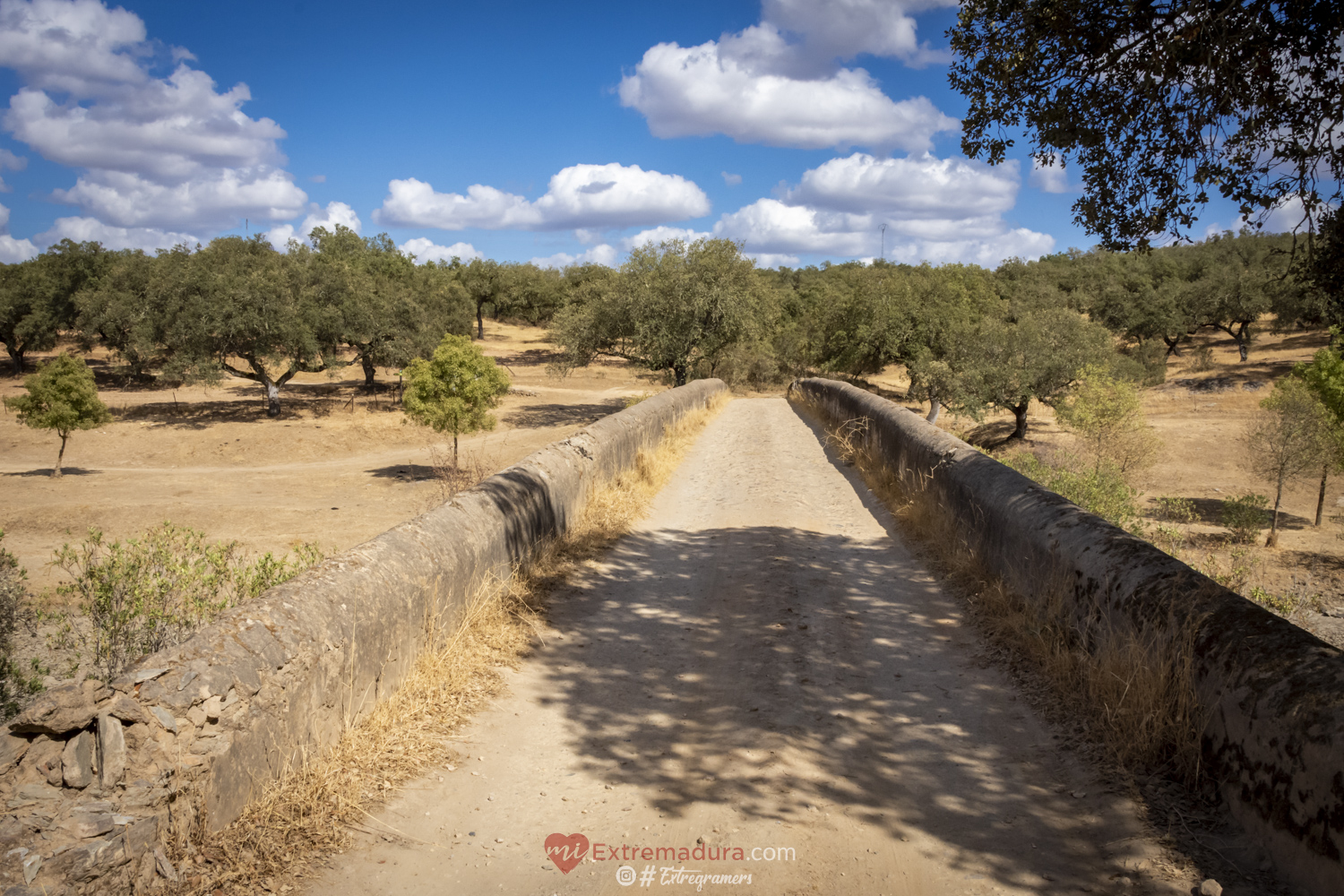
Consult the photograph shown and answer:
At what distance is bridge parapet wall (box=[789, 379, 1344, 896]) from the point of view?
99.0 inches

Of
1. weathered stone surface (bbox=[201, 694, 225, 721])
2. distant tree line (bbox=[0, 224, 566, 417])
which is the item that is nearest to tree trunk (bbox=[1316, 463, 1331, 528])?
weathered stone surface (bbox=[201, 694, 225, 721])

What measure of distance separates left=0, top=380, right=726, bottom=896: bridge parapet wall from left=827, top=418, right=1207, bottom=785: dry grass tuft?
11.7ft

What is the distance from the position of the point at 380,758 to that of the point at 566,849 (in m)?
1.04

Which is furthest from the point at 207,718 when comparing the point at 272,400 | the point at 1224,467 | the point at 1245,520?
the point at 272,400

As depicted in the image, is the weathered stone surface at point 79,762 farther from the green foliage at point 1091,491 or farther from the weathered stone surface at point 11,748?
the green foliage at point 1091,491

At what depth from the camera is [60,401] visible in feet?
70.5

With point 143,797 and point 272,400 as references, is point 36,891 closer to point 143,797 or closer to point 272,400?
point 143,797

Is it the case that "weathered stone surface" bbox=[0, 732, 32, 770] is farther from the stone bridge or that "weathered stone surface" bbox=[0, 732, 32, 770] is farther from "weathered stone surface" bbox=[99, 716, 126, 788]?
"weathered stone surface" bbox=[99, 716, 126, 788]

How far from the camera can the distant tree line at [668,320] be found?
28422 millimetres

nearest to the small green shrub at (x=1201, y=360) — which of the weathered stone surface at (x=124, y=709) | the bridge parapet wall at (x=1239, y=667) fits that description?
the bridge parapet wall at (x=1239, y=667)

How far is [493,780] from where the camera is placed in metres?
3.55

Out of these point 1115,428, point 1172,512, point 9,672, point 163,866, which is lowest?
point 1172,512

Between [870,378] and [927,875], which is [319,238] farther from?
[927,875]

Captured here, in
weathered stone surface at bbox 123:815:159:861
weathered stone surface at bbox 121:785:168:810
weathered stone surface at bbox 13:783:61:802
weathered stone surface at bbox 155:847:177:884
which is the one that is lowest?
weathered stone surface at bbox 155:847:177:884
